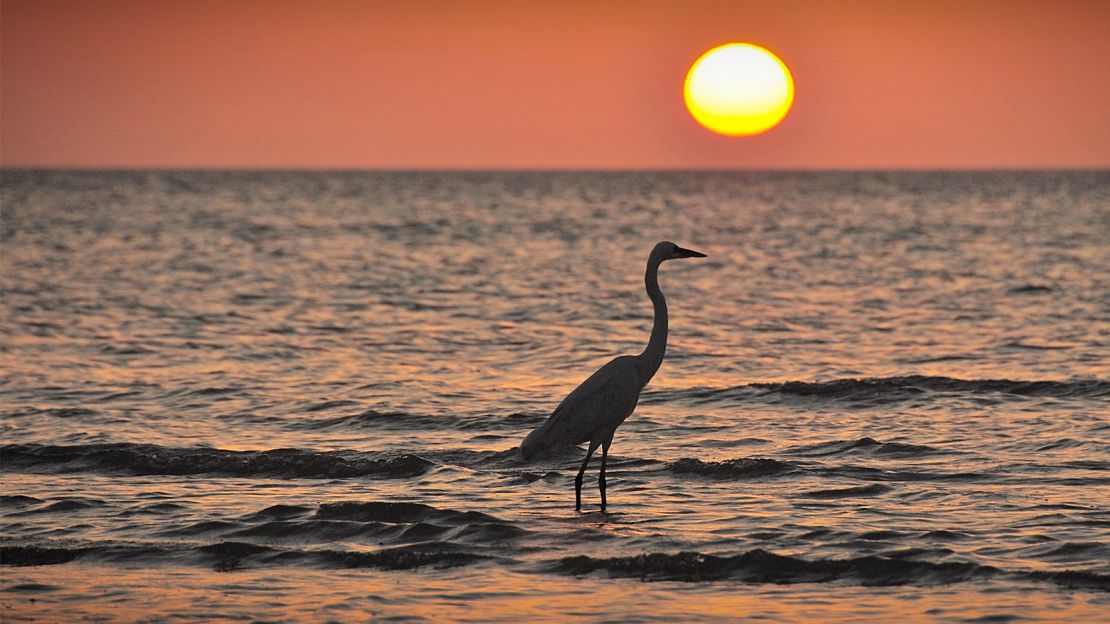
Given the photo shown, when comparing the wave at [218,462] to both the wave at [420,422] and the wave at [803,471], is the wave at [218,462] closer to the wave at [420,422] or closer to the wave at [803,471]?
the wave at [420,422]

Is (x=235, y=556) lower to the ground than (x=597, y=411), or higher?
lower

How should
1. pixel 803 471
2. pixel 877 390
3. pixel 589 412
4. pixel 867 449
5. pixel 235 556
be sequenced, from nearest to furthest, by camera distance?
pixel 235 556, pixel 589 412, pixel 803 471, pixel 867 449, pixel 877 390

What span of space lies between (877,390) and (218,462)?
6.67 m

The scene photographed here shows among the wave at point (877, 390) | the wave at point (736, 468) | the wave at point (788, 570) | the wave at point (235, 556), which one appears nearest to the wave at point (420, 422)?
the wave at point (877, 390)

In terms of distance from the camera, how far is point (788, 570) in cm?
839

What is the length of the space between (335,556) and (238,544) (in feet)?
2.09

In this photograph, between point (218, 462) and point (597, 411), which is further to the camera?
point (218, 462)

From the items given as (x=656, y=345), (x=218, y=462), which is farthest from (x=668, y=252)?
(x=218, y=462)

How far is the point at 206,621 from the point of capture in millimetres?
7562

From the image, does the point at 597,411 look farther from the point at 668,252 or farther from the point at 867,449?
the point at 867,449

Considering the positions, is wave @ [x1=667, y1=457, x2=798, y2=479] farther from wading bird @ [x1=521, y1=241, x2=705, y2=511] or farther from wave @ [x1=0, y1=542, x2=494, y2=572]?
wave @ [x1=0, y1=542, x2=494, y2=572]

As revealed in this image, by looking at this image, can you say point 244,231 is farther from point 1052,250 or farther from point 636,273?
point 1052,250

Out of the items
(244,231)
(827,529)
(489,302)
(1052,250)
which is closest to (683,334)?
(489,302)

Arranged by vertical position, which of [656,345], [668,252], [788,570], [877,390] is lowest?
[788,570]
